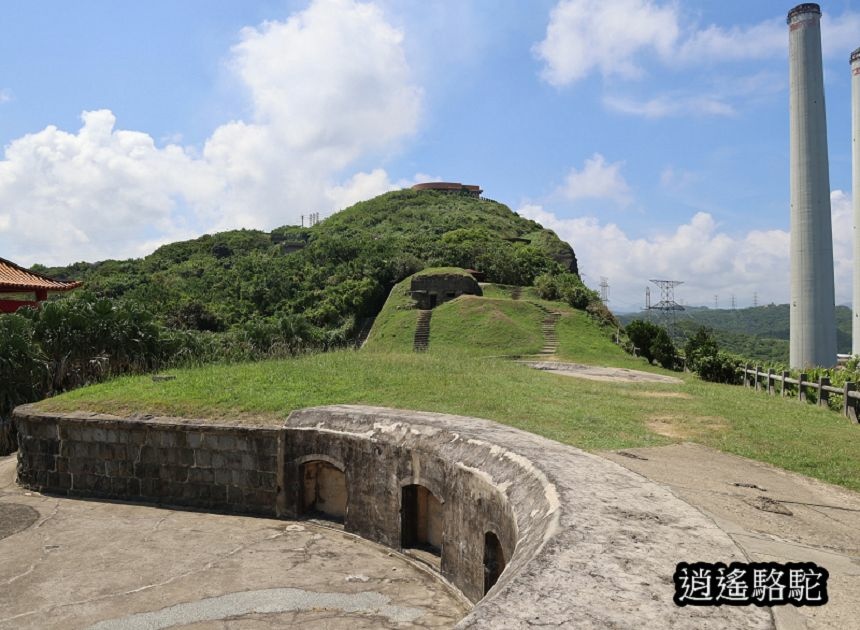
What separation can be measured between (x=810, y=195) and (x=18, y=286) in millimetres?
36626

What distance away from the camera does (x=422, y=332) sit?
29.6 meters

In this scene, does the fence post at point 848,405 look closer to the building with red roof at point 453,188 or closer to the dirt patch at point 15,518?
the dirt patch at point 15,518

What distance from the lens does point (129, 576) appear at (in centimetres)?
728

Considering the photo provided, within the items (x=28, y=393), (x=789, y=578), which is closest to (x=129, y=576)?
(x=789, y=578)

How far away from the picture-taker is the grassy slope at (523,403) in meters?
8.96

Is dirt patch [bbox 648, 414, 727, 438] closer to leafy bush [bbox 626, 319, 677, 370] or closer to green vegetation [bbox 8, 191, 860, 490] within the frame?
green vegetation [bbox 8, 191, 860, 490]

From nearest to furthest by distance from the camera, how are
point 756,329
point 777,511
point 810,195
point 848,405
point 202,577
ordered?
point 777,511
point 202,577
point 848,405
point 810,195
point 756,329

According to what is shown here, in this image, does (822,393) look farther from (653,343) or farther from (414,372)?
(653,343)

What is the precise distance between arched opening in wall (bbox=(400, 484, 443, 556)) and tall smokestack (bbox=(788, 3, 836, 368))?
32.7 meters

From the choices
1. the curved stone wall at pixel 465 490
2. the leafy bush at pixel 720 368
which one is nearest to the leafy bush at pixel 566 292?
the leafy bush at pixel 720 368

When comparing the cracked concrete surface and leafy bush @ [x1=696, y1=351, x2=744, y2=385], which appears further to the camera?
leafy bush @ [x1=696, y1=351, x2=744, y2=385]

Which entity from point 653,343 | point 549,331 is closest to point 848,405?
point 653,343

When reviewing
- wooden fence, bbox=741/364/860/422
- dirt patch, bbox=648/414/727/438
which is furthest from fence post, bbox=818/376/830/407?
dirt patch, bbox=648/414/727/438

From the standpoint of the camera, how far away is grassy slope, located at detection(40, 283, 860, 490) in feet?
29.4
